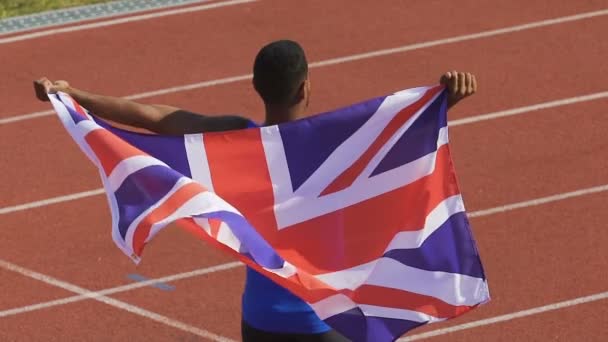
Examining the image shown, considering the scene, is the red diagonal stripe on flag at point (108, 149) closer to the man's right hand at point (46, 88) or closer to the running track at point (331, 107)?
the man's right hand at point (46, 88)

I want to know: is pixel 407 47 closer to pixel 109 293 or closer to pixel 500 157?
pixel 500 157

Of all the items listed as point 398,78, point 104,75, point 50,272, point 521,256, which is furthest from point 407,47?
point 50,272

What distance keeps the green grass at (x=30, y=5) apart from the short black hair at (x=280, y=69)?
7.37 metres

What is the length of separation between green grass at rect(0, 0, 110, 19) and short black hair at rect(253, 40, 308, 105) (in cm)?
737

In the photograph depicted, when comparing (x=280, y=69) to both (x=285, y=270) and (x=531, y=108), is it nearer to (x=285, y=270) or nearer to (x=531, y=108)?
(x=285, y=270)

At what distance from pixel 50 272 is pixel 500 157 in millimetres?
3013

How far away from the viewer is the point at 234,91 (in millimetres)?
9812

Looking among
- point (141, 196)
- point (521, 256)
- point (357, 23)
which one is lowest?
point (521, 256)

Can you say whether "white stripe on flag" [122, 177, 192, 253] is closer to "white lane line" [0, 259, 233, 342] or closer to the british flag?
the british flag

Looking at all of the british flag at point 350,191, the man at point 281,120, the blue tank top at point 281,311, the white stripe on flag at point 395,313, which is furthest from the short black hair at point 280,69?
the white stripe on flag at point 395,313

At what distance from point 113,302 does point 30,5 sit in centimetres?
508

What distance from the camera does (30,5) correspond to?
1164 centimetres

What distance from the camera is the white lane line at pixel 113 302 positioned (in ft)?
22.8

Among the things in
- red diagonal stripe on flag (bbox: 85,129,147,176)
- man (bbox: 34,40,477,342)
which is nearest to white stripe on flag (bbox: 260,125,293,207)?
man (bbox: 34,40,477,342)
